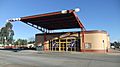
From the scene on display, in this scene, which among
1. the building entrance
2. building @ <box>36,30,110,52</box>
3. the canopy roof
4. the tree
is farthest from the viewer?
the tree

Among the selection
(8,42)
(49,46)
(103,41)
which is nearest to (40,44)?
(49,46)

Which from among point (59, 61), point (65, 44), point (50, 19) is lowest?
point (59, 61)

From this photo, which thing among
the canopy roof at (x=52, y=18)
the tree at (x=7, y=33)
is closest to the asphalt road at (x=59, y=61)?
the canopy roof at (x=52, y=18)

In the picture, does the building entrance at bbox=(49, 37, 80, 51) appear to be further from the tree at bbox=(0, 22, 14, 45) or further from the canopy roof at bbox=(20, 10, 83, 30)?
the tree at bbox=(0, 22, 14, 45)

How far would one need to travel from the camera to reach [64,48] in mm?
54500

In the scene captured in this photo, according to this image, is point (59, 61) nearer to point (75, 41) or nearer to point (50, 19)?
point (50, 19)

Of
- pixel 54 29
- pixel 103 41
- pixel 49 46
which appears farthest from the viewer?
pixel 54 29

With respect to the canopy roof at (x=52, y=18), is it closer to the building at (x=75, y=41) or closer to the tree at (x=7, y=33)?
the building at (x=75, y=41)

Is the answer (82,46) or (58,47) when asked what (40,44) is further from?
(82,46)

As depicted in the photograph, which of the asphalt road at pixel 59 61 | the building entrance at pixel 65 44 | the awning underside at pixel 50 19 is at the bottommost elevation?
the asphalt road at pixel 59 61

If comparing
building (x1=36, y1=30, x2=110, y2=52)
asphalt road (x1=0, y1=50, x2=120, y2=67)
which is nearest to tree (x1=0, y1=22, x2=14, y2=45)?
building (x1=36, y1=30, x2=110, y2=52)

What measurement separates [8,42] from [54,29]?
74.9 metres

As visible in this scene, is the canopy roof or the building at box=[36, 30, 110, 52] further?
the building at box=[36, 30, 110, 52]

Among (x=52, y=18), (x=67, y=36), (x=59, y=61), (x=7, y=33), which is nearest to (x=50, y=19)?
(x=52, y=18)
